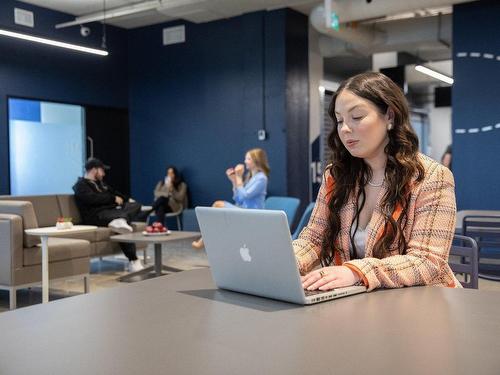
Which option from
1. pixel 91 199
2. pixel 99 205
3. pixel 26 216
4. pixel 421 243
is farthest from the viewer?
pixel 99 205

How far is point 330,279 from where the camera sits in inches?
55.3

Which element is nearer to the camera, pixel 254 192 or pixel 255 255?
pixel 255 255

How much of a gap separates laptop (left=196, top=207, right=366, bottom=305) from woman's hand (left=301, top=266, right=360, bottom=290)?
0.02m

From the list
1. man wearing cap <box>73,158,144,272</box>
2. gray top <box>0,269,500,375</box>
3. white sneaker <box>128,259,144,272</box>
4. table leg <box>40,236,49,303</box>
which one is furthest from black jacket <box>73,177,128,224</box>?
gray top <box>0,269,500,375</box>

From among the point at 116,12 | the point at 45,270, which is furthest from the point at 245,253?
the point at 116,12

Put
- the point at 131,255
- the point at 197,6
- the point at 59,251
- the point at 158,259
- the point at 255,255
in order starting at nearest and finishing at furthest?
1. the point at 255,255
2. the point at 59,251
3. the point at 158,259
4. the point at 131,255
5. the point at 197,6

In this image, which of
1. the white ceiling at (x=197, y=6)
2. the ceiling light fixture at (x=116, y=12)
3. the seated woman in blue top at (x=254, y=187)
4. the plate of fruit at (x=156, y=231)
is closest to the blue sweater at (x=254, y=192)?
the seated woman in blue top at (x=254, y=187)

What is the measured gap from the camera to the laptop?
129 centimetres

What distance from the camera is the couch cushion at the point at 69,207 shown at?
6.79 metres

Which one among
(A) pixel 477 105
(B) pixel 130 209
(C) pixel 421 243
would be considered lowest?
(B) pixel 130 209

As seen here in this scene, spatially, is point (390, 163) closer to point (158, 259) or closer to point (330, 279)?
point (330, 279)

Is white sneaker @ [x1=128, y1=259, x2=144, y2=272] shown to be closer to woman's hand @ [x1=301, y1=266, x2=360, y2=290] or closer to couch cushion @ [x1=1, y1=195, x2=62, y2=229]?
couch cushion @ [x1=1, y1=195, x2=62, y2=229]

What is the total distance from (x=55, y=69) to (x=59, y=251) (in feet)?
14.7

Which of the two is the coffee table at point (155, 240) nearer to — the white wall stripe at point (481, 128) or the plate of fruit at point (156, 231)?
the plate of fruit at point (156, 231)
